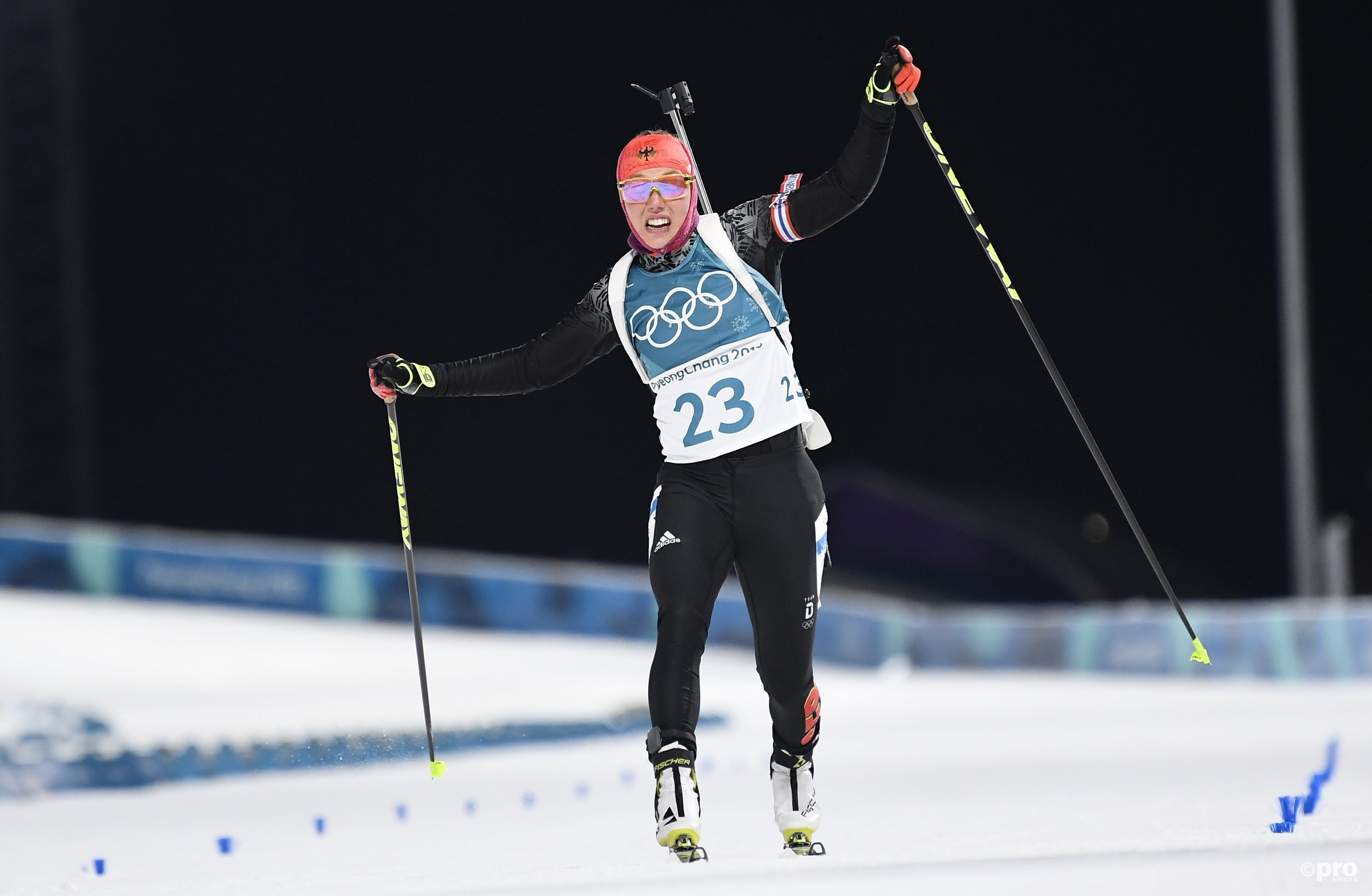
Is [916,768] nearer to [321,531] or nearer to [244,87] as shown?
[321,531]

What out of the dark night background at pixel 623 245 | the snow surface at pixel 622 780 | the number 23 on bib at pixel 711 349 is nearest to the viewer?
the snow surface at pixel 622 780

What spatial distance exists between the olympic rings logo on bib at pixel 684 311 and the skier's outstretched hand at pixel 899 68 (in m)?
0.57

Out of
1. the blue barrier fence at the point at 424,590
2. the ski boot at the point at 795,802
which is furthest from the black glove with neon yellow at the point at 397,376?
the blue barrier fence at the point at 424,590

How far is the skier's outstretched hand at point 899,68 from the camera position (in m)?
3.52

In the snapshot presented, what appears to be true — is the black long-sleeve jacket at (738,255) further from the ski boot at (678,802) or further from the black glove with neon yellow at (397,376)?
the ski boot at (678,802)

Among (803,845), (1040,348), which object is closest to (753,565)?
(803,845)

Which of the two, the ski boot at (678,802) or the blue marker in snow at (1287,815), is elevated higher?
the ski boot at (678,802)

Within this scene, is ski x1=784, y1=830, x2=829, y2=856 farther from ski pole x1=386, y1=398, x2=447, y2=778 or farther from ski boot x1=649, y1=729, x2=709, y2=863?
ski pole x1=386, y1=398, x2=447, y2=778

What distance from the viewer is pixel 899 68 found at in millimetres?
3537

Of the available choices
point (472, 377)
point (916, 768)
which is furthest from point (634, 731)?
point (472, 377)

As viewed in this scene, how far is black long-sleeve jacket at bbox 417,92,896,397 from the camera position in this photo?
3.57 metres

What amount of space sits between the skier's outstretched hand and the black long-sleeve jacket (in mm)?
30

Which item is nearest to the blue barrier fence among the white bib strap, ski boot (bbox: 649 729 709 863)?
the white bib strap

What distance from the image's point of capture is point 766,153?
49.2ft
